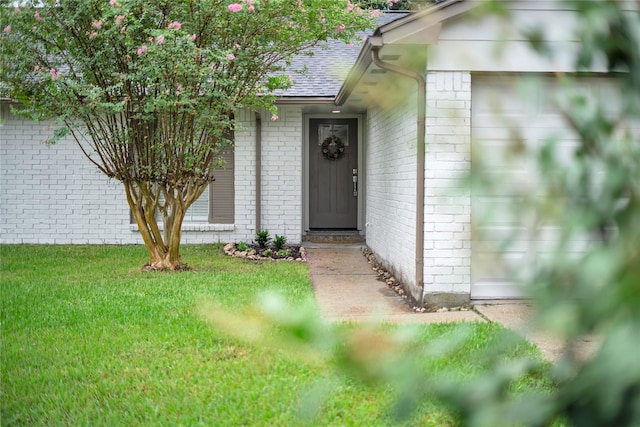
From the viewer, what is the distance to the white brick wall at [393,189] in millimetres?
7434

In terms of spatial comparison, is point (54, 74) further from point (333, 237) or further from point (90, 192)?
point (333, 237)

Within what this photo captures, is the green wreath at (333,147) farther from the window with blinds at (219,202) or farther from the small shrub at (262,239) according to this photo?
the small shrub at (262,239)

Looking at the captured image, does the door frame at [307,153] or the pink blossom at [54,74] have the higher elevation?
the pink blossom at [54,74]

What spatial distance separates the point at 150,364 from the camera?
4.59 meters

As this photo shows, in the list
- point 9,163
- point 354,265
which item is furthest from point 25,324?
point 9,163

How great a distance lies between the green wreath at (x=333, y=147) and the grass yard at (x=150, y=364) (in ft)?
18.1

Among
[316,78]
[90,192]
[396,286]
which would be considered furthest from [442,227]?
[90,192]

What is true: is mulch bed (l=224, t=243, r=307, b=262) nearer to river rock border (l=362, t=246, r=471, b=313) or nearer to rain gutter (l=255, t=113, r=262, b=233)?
rain gutter (l=255, t=113, r=262, b=233)

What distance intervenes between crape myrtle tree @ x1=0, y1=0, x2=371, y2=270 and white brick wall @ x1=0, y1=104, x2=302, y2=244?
3.11 meters

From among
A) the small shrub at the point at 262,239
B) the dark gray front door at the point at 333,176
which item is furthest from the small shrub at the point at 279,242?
the dark gray front door at the point at 333,176

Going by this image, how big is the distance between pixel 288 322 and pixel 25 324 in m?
5.73

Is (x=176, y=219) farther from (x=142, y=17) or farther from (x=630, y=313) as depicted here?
(x=630, y=313)

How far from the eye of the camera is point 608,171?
29.1 inches

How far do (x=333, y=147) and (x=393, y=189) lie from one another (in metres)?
4.49
